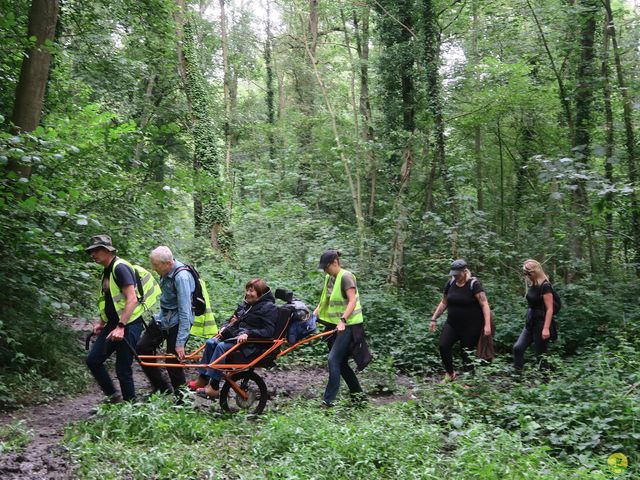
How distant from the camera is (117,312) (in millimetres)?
6414

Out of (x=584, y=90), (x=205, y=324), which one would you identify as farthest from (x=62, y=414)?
(x=584, y=90)

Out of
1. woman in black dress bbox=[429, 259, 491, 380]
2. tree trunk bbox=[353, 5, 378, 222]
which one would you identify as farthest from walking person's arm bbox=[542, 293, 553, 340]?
tree trunk bbox=[353, 5, 378, 222]

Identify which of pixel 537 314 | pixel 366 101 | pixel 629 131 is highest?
pixel 366 101

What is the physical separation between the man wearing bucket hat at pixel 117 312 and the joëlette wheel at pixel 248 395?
1.10 m

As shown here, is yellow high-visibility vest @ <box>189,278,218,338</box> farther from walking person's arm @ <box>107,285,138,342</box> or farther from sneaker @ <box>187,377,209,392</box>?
walking person's arm @ <box>107,285,138,342</box>

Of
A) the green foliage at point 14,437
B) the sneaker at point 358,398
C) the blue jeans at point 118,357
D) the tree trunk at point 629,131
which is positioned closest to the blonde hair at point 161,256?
the blue jeans at point 118,357

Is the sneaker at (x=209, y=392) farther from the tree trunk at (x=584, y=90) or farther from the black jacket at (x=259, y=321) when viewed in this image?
the tree trunk at (x=584, y=90)

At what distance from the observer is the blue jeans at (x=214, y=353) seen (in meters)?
6.72

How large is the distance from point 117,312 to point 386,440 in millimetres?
3273

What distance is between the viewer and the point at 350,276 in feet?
24.3

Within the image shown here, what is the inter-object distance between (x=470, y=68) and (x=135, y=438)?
13891mm

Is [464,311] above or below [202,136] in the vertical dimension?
below

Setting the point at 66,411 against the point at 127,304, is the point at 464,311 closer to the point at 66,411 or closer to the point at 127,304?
the point at 127,304

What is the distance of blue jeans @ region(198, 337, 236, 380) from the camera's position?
672cm
